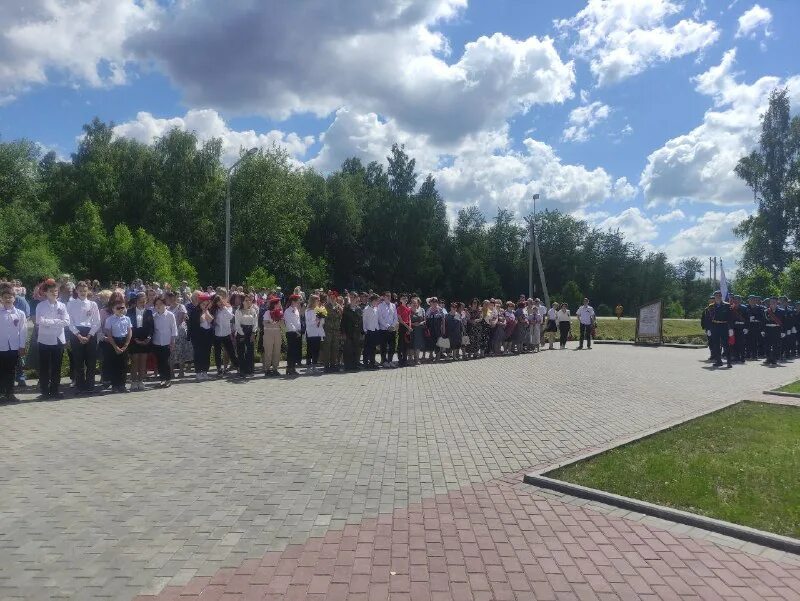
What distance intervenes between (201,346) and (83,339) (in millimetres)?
2537

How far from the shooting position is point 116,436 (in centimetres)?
844

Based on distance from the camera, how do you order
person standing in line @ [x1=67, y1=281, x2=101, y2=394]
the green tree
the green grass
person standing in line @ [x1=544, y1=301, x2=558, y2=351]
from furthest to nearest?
the green tree → person standing in line @ [x1=544, y1=301, x2=558, y2=351] → the green grass → person standing in line @ [x1=67, y1=281, x2=101, y2=394]

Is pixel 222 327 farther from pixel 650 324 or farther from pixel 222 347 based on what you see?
pixel 650 324

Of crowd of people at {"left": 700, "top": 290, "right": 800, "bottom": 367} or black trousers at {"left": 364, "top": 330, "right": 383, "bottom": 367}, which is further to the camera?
crowd of people at {"left": 700, "top": 290, "right": 800, "bottom": 367}

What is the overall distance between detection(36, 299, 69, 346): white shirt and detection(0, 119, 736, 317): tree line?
85.1 ft

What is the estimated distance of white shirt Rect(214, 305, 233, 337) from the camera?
13.9 m

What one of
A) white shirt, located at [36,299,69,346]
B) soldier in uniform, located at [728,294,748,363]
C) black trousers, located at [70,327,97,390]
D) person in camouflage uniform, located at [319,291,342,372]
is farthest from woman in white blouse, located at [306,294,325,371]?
soldier in uniform, located at [728,294,748,363]

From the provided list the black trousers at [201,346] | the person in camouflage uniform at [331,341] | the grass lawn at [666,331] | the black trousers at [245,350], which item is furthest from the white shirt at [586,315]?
the black trousers at [201,346]

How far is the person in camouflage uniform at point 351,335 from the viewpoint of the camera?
53.5ft

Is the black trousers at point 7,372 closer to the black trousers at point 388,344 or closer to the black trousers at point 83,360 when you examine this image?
the black trousers at point 83,360

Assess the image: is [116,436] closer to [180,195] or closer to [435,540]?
[435,540]

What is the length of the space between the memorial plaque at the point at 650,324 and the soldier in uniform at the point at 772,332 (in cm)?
631

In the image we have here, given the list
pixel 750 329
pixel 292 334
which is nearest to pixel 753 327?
pixel 750 329

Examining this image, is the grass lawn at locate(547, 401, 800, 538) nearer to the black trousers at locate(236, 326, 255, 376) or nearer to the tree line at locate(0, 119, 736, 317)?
the black trousers at locate(236, 326, 255, 376)
